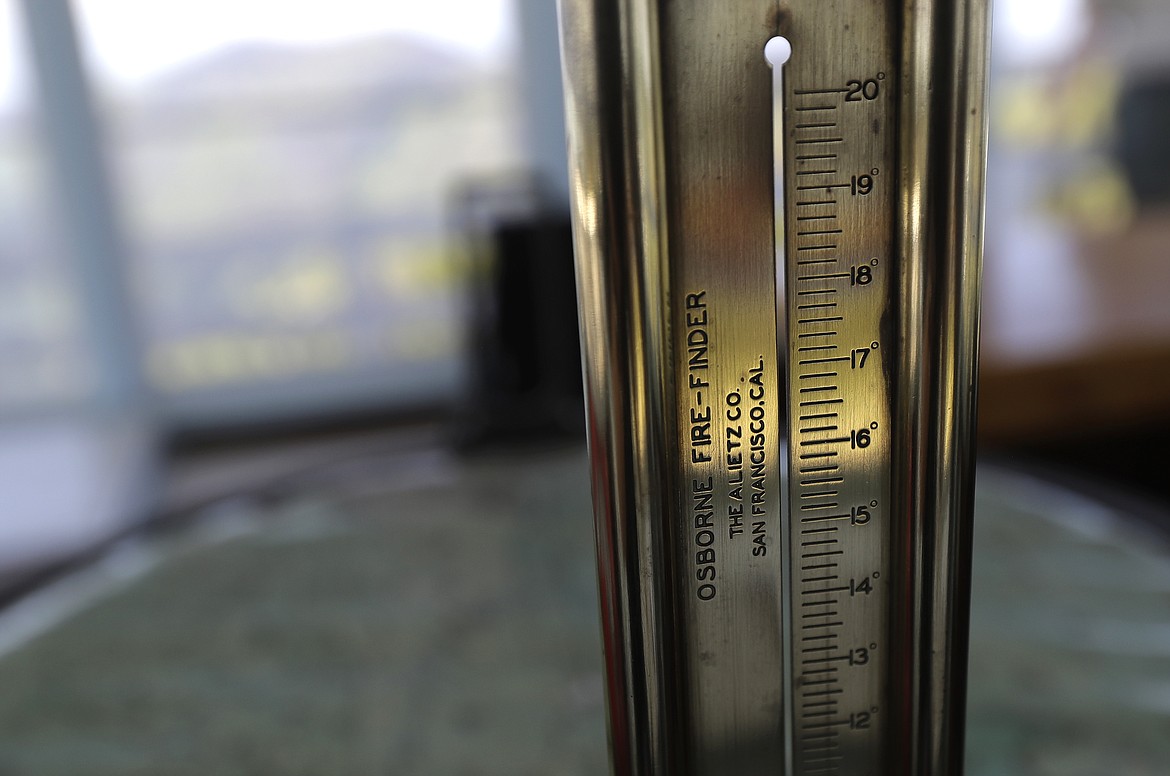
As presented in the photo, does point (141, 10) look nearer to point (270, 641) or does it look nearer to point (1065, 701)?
point (270, 641)

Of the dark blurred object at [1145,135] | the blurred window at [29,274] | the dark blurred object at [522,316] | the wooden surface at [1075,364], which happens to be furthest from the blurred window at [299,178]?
the dark blurred object at [1145,135]

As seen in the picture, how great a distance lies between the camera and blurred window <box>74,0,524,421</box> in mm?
3598

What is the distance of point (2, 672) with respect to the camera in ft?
3.61

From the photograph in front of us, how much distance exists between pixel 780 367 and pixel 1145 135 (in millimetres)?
4520

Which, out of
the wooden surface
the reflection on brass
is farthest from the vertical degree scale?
the wooden surface

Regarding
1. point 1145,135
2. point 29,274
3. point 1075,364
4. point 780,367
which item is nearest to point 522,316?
point 1075,364

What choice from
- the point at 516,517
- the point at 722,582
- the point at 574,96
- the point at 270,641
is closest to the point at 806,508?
the point at 722,582

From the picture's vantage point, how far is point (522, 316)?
2.18 meters

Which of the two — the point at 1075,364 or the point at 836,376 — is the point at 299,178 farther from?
the point at 836,376

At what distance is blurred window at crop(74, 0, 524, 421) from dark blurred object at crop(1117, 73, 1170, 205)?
2433 mm

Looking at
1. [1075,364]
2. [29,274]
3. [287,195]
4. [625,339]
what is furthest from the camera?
[287,195]

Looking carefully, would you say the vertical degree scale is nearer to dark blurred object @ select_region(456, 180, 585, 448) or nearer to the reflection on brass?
the reflection on brass

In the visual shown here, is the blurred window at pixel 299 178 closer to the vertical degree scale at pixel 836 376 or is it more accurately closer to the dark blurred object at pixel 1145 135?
the dark blurred object at pixel 1145 135

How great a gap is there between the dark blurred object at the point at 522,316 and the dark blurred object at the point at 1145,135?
10.1ft
